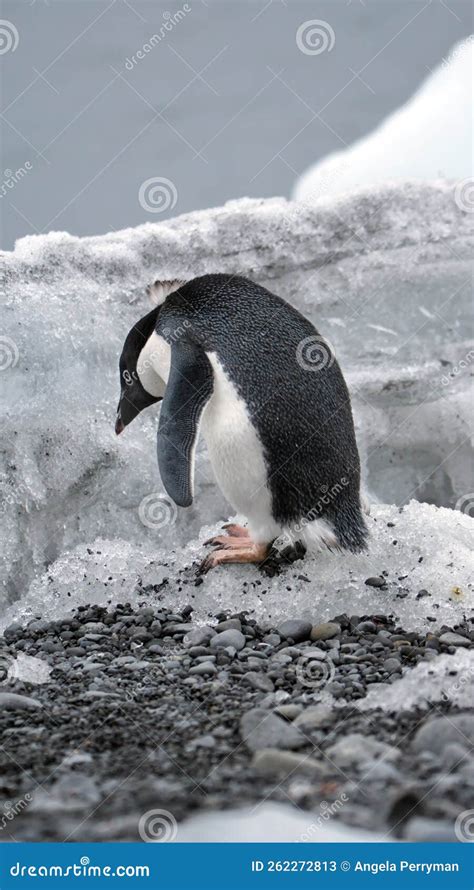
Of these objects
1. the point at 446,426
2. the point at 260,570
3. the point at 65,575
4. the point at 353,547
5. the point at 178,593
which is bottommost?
the point at 65,575

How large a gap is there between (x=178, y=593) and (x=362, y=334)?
290cm

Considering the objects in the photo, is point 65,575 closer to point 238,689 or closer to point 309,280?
point 238,689

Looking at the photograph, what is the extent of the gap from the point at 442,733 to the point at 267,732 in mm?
355

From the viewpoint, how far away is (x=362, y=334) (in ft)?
19.3

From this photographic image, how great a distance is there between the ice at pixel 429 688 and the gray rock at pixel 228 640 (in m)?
0.57

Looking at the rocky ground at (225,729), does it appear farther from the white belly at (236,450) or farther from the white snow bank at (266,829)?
the white belly at (236,450)

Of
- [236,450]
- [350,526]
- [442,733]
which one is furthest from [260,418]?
[442,733]

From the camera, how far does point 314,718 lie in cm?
213

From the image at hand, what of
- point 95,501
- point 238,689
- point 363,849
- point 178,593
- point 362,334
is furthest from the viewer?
point 362,334

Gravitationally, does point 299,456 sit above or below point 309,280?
below

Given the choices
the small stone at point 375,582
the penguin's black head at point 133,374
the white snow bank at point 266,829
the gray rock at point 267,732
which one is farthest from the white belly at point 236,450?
the white snow bank at point 266,829

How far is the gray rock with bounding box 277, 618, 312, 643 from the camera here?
297cm

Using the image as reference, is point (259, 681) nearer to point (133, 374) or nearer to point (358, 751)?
point (358, 751)

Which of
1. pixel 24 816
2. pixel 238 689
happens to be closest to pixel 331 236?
pixel 238 689
